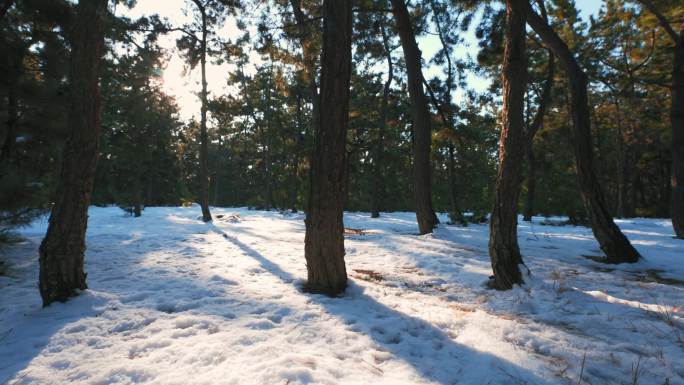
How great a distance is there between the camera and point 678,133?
8.40m

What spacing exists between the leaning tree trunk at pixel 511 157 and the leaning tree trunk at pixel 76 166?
5265mm

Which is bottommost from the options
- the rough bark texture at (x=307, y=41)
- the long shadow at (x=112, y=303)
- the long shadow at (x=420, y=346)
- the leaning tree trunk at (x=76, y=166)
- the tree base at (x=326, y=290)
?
the long shadow at (x=112, y=303)

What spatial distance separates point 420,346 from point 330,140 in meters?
2.59

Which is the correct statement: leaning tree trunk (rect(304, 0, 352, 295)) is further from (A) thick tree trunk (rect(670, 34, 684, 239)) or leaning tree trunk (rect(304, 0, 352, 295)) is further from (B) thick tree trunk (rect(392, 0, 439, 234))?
(A) thick tree trunk (rect(670, 34, 684, 239))

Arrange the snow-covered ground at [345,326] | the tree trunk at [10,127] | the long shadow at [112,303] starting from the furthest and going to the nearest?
the tree trunk at [10,127], the long shadow at [112,303], the snow-covered ground at [345,326]

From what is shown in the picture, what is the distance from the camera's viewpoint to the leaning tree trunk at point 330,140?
13.8 ft

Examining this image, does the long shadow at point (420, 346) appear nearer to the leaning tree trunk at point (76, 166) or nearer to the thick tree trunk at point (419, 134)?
the leaning tree trunk at point (76, 166)

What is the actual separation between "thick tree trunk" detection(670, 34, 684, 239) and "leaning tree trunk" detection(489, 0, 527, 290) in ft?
22.6

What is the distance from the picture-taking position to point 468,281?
5113 mm

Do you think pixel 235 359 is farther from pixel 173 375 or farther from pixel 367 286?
pixel 367 286

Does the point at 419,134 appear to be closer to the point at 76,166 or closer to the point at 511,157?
the point at 511,157

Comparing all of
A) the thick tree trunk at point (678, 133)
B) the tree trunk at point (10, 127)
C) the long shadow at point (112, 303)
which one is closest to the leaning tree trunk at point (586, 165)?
the thick tree trunk at point (678, 133)

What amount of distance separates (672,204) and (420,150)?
22.9ft

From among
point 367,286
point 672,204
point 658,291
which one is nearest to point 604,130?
point 672,204
